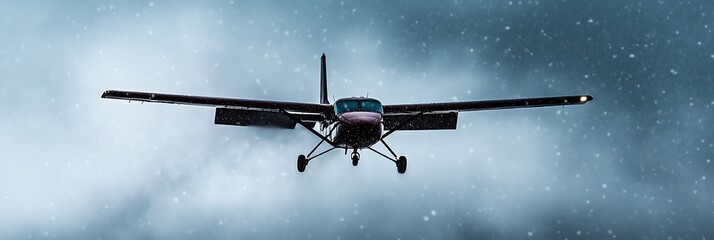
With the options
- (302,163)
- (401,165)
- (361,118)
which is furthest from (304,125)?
(401,165)

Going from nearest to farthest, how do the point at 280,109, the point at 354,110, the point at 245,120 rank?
the point at 354,110 < the point at 280,109 < the point at 245,120

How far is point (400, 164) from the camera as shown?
22.3 m

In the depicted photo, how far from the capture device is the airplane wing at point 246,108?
20472mm

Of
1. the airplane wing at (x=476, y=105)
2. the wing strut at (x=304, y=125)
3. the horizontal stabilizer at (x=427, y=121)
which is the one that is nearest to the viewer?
the wing strut at (x=304, y=125)

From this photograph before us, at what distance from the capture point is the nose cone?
1958 centimetres

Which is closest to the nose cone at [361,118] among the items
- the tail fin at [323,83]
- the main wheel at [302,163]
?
the main wheel at [302,163]

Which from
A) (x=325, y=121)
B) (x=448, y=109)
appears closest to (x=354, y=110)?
(x=325, y=121)

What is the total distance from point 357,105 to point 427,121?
628 cm

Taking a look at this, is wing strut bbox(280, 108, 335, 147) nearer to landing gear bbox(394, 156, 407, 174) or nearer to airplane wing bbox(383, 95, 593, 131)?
airplane wing bbox(383, 95, 593, 131)

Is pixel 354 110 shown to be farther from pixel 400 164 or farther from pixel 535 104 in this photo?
pixel 535 104

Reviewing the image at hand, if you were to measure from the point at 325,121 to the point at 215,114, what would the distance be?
4085 millimetres

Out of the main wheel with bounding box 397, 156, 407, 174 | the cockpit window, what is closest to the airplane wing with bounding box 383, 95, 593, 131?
the main wheel with bounding box 397, 156, 407, 174

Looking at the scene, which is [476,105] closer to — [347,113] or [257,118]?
[347,113]

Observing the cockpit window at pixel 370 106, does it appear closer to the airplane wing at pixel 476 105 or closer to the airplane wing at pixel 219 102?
the airplane wing at pixel 476 105
